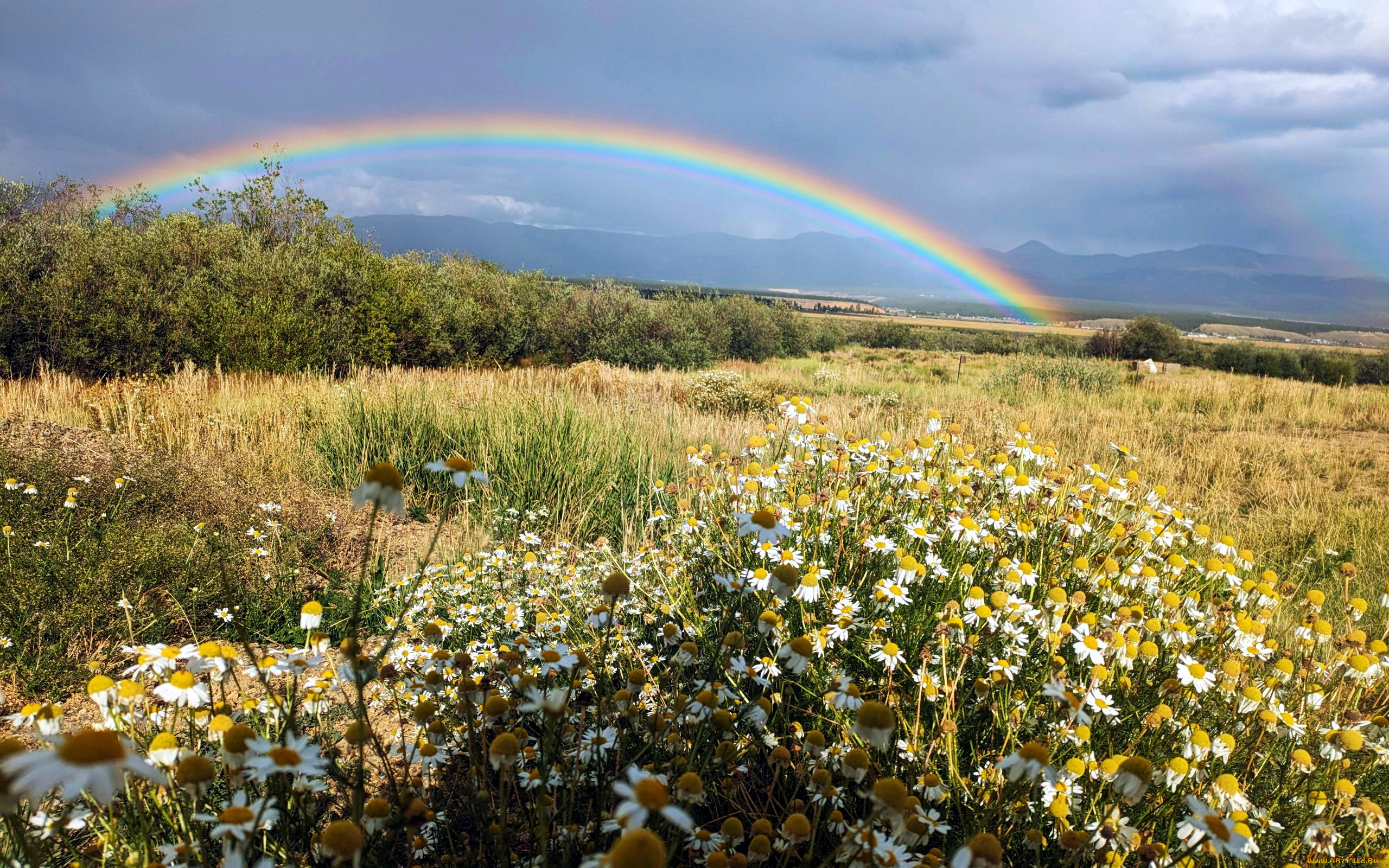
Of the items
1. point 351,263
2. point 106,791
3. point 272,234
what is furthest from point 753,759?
point 272,234

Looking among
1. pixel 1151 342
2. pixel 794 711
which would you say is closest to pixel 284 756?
pixel 794 711

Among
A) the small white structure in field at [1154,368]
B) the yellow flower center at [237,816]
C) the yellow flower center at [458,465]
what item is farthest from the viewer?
the small white structure in field at [1154,368]

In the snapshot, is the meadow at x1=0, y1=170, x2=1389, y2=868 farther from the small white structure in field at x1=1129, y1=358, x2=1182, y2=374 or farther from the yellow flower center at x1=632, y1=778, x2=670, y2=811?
the small white structure in field at x1=1129, y1=358, x2=1182, y2=374

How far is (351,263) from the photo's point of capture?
1298 cm

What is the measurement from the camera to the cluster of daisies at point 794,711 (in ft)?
4.02

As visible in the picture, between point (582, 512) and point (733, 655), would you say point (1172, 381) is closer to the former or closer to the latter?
point (582, 512)

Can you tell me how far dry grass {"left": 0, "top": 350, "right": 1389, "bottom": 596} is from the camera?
5.54 metres

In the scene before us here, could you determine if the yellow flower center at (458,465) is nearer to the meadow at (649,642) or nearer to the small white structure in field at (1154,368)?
the meadow at (649,642)

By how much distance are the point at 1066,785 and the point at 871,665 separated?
71 cm

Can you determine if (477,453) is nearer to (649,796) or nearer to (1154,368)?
(649,796)

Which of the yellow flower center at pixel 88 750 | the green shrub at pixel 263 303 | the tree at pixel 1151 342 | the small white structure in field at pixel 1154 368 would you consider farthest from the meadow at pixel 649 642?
the tree at pixel 1151 342

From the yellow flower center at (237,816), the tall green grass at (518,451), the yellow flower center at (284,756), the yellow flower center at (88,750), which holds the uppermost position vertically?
the yellow flower center at (88,750)

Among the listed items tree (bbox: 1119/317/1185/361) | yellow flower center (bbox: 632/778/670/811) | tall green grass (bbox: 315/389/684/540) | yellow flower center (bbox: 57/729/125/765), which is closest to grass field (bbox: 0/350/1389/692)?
tall green grass (bbox: 315/389/684/540)

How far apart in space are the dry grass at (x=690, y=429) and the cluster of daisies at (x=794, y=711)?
5.23 ft
